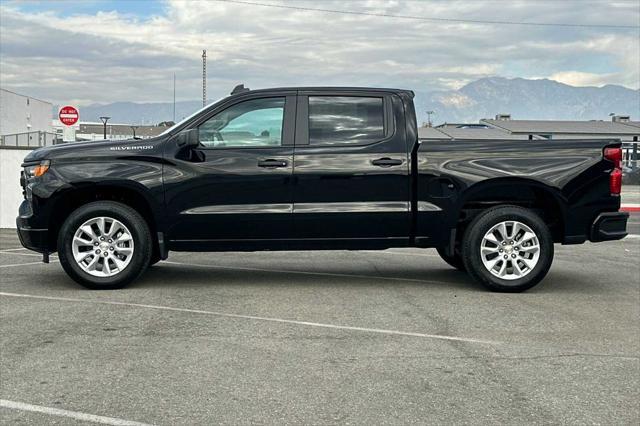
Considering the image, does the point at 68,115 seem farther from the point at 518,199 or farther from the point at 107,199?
the point at 518,199

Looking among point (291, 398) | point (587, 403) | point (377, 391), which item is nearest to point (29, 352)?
point (291, 398)

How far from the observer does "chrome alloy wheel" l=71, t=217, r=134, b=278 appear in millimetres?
7355

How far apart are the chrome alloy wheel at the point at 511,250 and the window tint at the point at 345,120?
5.04 feet

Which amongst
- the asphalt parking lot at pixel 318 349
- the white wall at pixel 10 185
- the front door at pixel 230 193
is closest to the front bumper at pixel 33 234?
the asphalt parking lot at pixel 318 349

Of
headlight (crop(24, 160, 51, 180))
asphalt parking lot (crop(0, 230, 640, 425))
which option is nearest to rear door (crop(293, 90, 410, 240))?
asphalt parking lot (crop(0, 230, 640, 425))

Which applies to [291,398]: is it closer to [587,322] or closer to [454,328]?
[454,328]

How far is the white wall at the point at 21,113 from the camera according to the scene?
61728 millimetres

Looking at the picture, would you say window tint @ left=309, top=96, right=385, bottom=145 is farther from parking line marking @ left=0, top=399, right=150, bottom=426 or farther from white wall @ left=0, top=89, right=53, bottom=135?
white wall @ left=0, top=89, right=53, bottom=135

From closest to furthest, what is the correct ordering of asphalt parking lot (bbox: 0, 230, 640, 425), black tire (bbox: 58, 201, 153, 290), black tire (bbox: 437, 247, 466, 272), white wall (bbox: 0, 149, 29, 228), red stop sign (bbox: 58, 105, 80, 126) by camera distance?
asphalt parking lot (bbox: 0, 230, 640, 425) → black tire (bbox: 58, 201, 153, 290) → black tire (bbox: 437, 247, 466, 272) → white wall (bbox: 0, 149, 29, 228) → red stop sign (bbox: 58, 105, 80, 126)

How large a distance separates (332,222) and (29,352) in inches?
128

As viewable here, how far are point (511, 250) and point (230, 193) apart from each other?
289cm

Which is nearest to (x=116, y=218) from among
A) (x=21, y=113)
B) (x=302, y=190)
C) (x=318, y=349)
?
(x=302, y=190)

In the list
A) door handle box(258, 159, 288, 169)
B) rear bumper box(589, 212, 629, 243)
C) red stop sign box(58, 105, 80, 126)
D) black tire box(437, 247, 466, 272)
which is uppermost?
red stop sign box(58, 105, 80, 126)

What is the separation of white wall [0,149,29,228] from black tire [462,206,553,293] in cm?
1097
